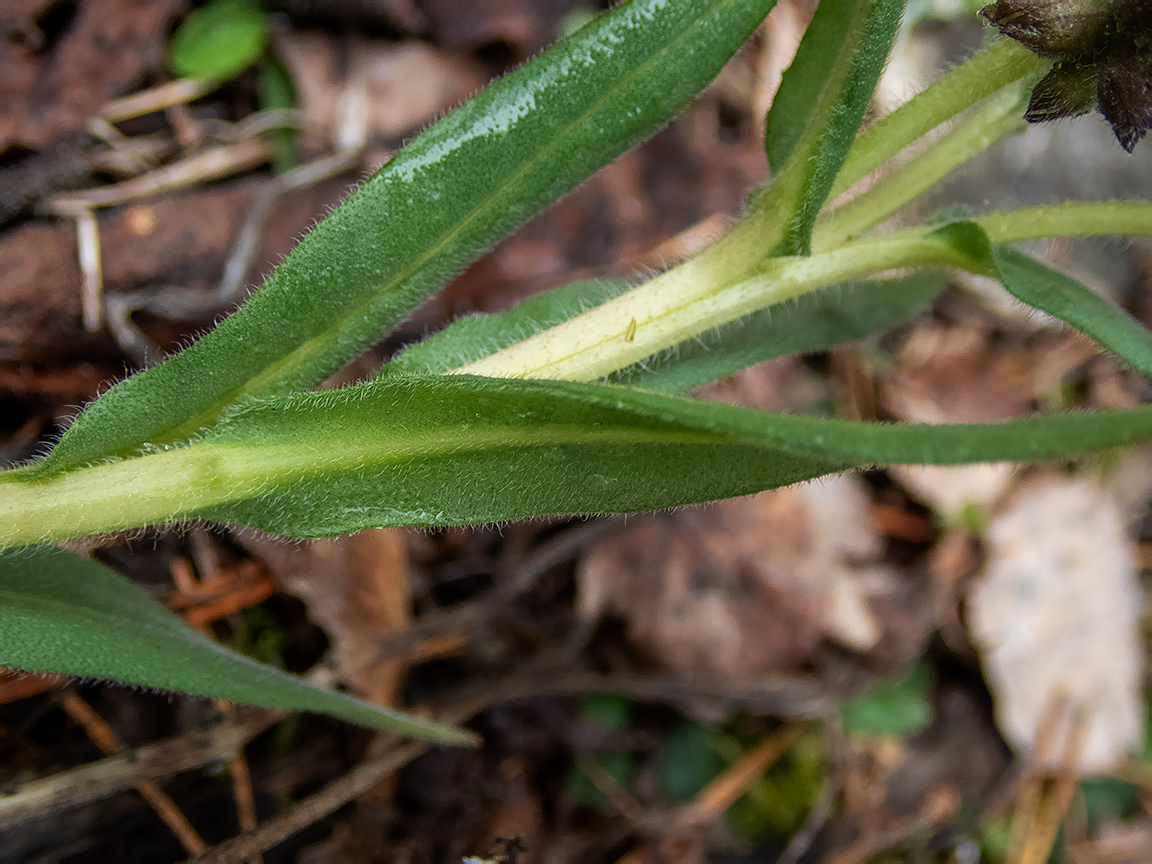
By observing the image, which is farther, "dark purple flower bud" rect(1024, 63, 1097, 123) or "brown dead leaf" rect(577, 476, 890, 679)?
"brown dead leaf" rect(577, 476, 890, 679)

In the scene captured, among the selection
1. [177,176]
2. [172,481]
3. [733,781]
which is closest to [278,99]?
[177,176]

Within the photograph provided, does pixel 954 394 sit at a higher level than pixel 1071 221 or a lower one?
higher

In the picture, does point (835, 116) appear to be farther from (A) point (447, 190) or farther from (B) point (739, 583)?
(B) point (739, 583)

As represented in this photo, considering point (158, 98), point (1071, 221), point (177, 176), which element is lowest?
point (1071, 221)

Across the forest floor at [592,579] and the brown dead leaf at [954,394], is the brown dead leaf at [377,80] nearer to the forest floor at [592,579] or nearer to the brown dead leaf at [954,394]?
the forest floor at [592,579]

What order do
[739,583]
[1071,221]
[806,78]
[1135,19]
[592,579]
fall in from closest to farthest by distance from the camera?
[1135,19] < [806,78] < [1071,221] < [592,579] < [739,583]

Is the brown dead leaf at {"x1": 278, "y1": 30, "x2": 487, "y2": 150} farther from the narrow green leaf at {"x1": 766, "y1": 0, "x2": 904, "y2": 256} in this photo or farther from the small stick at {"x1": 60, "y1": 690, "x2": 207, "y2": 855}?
the small stick at {"x1": 60, "y1": 690, "x2": 207, "y2": 855}

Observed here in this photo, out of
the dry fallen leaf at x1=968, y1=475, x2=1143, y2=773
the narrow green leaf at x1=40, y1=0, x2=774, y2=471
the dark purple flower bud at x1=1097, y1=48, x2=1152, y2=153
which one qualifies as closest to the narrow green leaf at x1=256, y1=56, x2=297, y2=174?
the narrow green leaf at x1=40, y1=0, x2=774, y2=471
